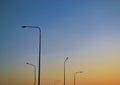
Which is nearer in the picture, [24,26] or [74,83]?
[24,26]

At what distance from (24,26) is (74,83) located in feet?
148

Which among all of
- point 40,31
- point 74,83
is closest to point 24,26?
point 40,31

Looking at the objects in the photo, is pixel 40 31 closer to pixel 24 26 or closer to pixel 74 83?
pixel 24 26

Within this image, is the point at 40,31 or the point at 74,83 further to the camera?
the point at 74,83

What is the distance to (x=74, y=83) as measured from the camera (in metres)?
88.3

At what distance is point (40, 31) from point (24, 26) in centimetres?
259

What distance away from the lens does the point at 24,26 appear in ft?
150

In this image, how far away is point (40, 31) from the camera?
44594 mm

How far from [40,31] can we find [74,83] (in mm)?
45700
